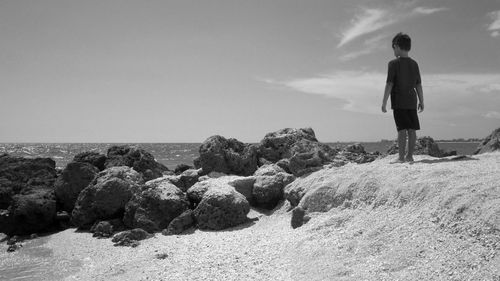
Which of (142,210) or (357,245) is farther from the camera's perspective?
(142,210)

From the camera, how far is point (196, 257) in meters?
7.64

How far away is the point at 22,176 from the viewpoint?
15.0 metres

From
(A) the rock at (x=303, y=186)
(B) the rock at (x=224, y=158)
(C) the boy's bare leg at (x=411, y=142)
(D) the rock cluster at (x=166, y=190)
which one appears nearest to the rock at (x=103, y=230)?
(D) the rock cluster at (x=166, y=190)

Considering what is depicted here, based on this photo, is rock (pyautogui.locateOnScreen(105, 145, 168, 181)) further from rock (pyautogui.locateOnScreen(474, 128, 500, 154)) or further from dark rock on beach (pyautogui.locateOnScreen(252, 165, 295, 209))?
rock (pyautogui.locateOnScreen(474, 128, 500, 154))

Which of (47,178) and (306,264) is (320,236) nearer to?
(306,264)

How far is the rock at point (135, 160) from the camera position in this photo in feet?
52.7

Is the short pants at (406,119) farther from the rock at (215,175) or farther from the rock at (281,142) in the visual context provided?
the rock at (215,175)

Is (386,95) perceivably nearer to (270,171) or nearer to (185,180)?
(270,171)

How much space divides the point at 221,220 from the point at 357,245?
450 centimetres

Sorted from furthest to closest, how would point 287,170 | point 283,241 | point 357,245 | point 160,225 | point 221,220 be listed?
1. point 287,170
2. point 160,225
3. point 221,220
4. point 283,241
5. point 357,245

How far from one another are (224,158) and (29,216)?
6.46m

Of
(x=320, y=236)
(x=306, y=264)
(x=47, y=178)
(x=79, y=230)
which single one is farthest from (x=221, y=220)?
(x=47, y=178)

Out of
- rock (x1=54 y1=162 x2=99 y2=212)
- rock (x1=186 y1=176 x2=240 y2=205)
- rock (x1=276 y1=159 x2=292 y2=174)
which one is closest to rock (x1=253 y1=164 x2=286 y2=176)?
rock (x1=276 y1=159 x2=292 y2=174)

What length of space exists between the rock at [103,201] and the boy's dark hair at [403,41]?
8.56 meters
